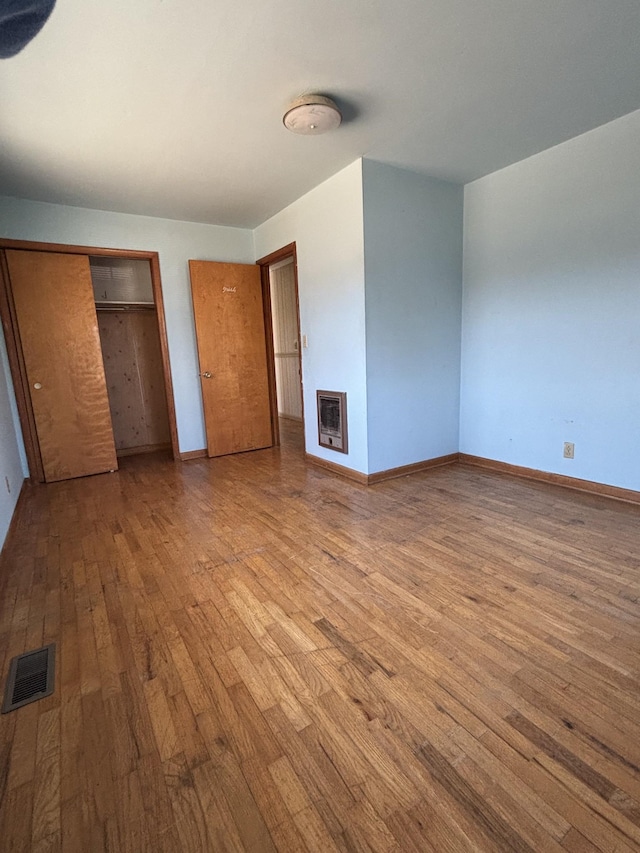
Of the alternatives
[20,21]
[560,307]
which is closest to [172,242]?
[20,21]

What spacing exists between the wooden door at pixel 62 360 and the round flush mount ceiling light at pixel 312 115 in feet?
8.18

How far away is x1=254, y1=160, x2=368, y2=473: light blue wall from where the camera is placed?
3.00 m

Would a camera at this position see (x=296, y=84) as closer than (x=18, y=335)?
Yes

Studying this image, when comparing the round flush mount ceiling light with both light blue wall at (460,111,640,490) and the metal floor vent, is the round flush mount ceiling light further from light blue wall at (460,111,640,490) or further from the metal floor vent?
the metal floor vent

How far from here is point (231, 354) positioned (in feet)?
14.2

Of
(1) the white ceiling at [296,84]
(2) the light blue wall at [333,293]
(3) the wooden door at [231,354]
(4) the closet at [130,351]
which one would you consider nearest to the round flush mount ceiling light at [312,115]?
(1) the white ceiling at [296,84]

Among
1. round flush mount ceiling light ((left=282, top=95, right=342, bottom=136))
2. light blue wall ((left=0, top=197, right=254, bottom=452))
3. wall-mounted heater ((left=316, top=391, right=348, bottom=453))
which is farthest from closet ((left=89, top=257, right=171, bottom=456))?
round flush mount ceiling light ((left=282, top=95, right=342, bottom=136))

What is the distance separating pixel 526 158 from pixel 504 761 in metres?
3.61

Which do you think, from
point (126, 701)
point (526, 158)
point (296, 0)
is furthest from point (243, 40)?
point (126, 701)

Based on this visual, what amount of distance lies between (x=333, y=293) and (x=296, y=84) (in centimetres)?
150

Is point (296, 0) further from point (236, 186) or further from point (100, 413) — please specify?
point (100, 413)

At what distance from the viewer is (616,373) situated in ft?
8.59

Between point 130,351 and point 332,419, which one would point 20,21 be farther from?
point 130,351

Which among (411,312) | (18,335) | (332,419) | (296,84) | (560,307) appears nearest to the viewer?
(296,84)
